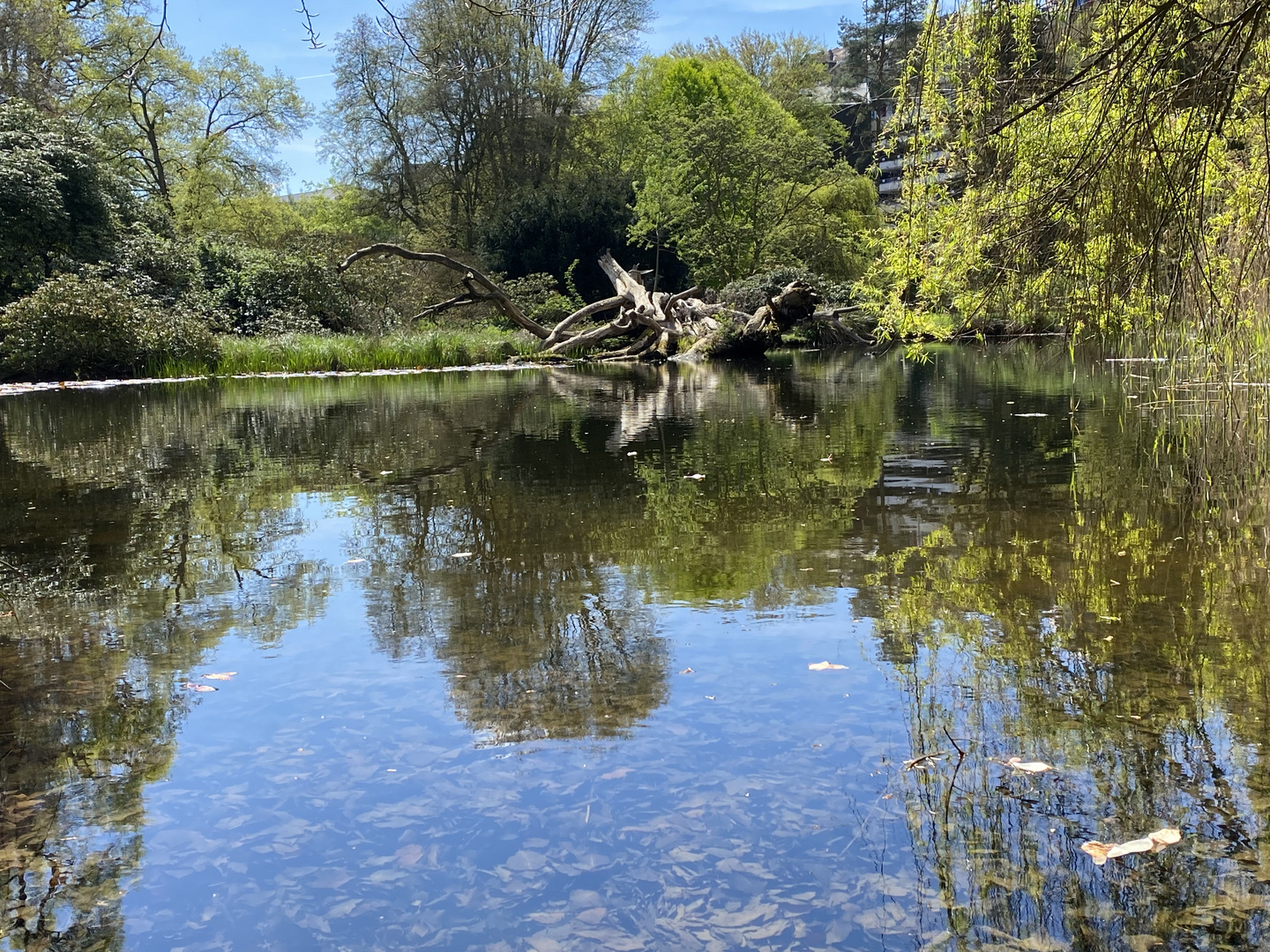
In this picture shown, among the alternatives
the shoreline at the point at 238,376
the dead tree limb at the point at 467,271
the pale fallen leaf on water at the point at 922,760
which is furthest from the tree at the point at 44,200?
the pale fallen leaf on water at the point at 922,760

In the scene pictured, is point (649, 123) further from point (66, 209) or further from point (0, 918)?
point (0, 918)

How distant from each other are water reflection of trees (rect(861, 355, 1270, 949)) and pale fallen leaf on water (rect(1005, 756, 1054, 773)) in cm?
3

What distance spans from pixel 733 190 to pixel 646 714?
3456 cm

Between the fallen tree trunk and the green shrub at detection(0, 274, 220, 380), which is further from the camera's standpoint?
the fallen tree trunk

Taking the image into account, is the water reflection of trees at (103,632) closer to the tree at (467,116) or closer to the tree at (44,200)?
the tree at (44,200)

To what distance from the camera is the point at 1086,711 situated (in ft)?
10.3

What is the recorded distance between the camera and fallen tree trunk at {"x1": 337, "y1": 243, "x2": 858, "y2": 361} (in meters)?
24.9

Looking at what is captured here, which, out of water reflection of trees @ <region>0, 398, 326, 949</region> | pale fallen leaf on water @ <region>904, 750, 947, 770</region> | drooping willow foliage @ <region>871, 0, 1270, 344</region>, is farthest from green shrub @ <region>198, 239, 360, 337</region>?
pale fallen leaf on water @ <region>904, 750, 947, 770</region>

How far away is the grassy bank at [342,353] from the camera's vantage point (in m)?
22.5

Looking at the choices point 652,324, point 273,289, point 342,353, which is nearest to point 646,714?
point 342,353

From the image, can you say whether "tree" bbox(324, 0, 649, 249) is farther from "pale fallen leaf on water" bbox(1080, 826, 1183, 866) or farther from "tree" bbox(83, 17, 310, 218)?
"pale fallen leaf on water" bbox(1080, 826, 1183, 866)

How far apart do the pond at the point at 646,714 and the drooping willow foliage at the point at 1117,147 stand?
136cm

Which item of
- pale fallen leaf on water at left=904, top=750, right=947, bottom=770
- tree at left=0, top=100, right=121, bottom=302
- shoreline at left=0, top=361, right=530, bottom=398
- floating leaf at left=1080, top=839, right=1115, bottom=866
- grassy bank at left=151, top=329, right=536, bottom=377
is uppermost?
tree at left=0, top=100, right=121, bottom=302

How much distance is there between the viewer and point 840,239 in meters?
37.7
